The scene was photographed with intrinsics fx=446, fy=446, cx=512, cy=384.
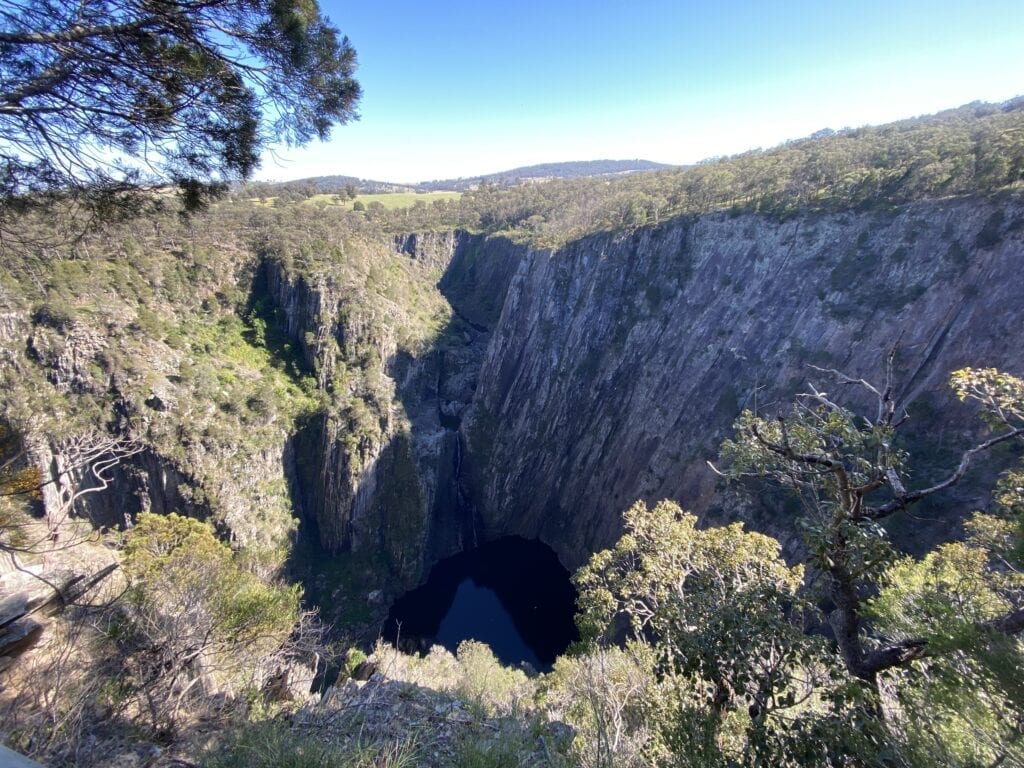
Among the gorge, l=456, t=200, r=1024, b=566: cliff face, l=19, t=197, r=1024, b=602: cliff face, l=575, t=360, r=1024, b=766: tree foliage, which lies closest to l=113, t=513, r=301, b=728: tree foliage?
l=575, t=360, r=1024, b=766: tree foliage

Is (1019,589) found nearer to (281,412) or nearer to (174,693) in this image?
(174,693)

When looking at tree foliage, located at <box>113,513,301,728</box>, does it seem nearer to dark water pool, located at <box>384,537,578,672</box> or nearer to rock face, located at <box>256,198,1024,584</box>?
dark water pool, located at <box>384,537,578,672</box>

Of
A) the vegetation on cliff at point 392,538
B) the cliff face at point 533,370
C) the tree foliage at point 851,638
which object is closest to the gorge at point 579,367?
the cliff face at point 533,370

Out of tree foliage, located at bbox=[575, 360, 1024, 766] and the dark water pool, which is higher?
tree foliage, located at bbox=[575, 360, 1024, 766]

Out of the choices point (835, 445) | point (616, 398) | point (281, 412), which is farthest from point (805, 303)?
point (281, 412)

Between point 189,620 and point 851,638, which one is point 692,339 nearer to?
point 851,638

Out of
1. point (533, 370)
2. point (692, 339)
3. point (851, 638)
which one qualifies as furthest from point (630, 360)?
point (851, 638)

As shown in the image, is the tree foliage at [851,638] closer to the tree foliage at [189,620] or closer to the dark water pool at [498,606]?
the tree foliage at [189,620]
